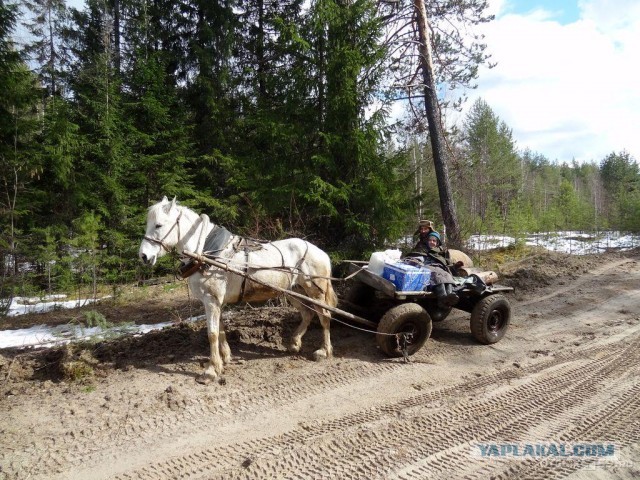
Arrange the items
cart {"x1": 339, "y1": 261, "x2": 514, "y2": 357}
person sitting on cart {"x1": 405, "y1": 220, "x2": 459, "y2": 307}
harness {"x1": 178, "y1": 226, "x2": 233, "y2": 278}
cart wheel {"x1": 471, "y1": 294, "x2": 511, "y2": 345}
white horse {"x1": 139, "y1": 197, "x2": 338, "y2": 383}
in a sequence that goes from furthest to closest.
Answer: cart wheel {"x1": 471, "y1": 294, "x2": 511, "y2": 345}
person sitting on cart {"x1": 405, "y1": 220, "x2": 459, "y2": 307}
cart {"x1": 339, "y1": 261, "x2": 514, "y2": 357}
harness {"x1": 178, "y1": 226, "x2": 233, "y2": 278}
white horse {"x1": 139, "y1": 197, "x2": 338, "y2": 383}

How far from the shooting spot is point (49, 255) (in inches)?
350

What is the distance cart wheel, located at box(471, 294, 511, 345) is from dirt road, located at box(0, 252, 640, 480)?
18cm

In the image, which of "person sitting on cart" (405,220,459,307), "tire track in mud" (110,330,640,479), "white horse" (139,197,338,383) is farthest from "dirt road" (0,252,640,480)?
"person sitting on cart" (405,220,459,307)

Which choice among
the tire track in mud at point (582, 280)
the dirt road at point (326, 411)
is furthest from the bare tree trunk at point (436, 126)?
the dirt road at point (326, 411)

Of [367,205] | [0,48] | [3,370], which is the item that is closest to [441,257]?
[367,205]

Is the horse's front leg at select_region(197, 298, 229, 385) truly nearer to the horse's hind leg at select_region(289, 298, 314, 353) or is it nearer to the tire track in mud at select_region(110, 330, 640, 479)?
the horse's hind leg at select_region(289, 298, 314, 353)

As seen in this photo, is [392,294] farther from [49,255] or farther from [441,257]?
[49,255]

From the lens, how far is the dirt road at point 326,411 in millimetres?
2943

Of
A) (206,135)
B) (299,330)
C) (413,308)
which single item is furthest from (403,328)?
(206,135)

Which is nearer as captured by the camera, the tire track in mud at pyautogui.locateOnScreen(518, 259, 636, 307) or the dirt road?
the dirt road

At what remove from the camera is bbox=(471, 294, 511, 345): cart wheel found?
18.2ft

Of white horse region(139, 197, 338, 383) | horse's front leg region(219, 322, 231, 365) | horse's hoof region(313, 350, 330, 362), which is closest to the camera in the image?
white horse region(139, 197, 338, 383)

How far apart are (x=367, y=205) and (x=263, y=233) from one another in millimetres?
2335

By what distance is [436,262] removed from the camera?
587 cm
